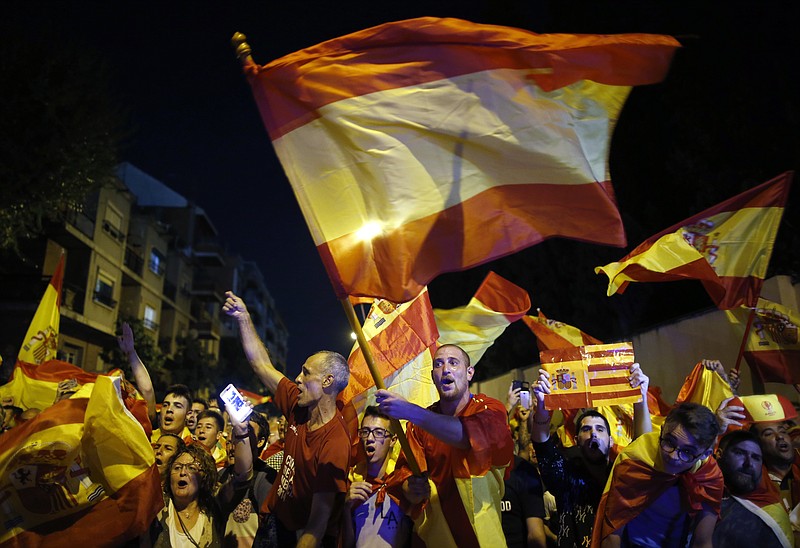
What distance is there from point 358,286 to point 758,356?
5861mm

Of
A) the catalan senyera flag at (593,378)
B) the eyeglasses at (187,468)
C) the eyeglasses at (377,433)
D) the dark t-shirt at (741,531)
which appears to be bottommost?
the dark t-shirt at (741,531)

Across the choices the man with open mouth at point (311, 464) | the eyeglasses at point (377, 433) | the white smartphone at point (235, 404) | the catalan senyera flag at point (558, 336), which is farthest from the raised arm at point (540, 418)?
the catalan senyera flag at point (558, 336)

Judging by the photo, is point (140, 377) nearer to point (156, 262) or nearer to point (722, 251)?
point (722, 251)

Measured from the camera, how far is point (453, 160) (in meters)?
4.07

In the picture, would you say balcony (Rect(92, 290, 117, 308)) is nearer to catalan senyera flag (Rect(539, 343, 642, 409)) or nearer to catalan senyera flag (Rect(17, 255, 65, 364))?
catalan senyera flag (Rect(17, 255, 65, 364))

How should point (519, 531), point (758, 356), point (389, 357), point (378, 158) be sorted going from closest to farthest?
1. point (378, 158)
2. point (519, 531)
3. point (389, 357)
4. point (758, 356)

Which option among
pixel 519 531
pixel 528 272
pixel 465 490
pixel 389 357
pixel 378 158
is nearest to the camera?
pixel 465 490

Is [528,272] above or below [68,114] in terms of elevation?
below

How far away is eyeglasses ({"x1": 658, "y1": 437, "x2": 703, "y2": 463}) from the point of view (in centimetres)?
372

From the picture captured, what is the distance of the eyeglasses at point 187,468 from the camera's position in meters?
4.59

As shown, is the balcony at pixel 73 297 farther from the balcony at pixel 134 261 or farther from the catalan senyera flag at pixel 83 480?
the catalan senyera flag at pixel 83 480

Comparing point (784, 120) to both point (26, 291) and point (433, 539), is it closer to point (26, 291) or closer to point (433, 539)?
point (433, 539)

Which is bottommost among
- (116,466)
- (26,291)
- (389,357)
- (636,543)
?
(636,543)

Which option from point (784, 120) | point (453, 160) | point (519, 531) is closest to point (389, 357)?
point (519, 531)
